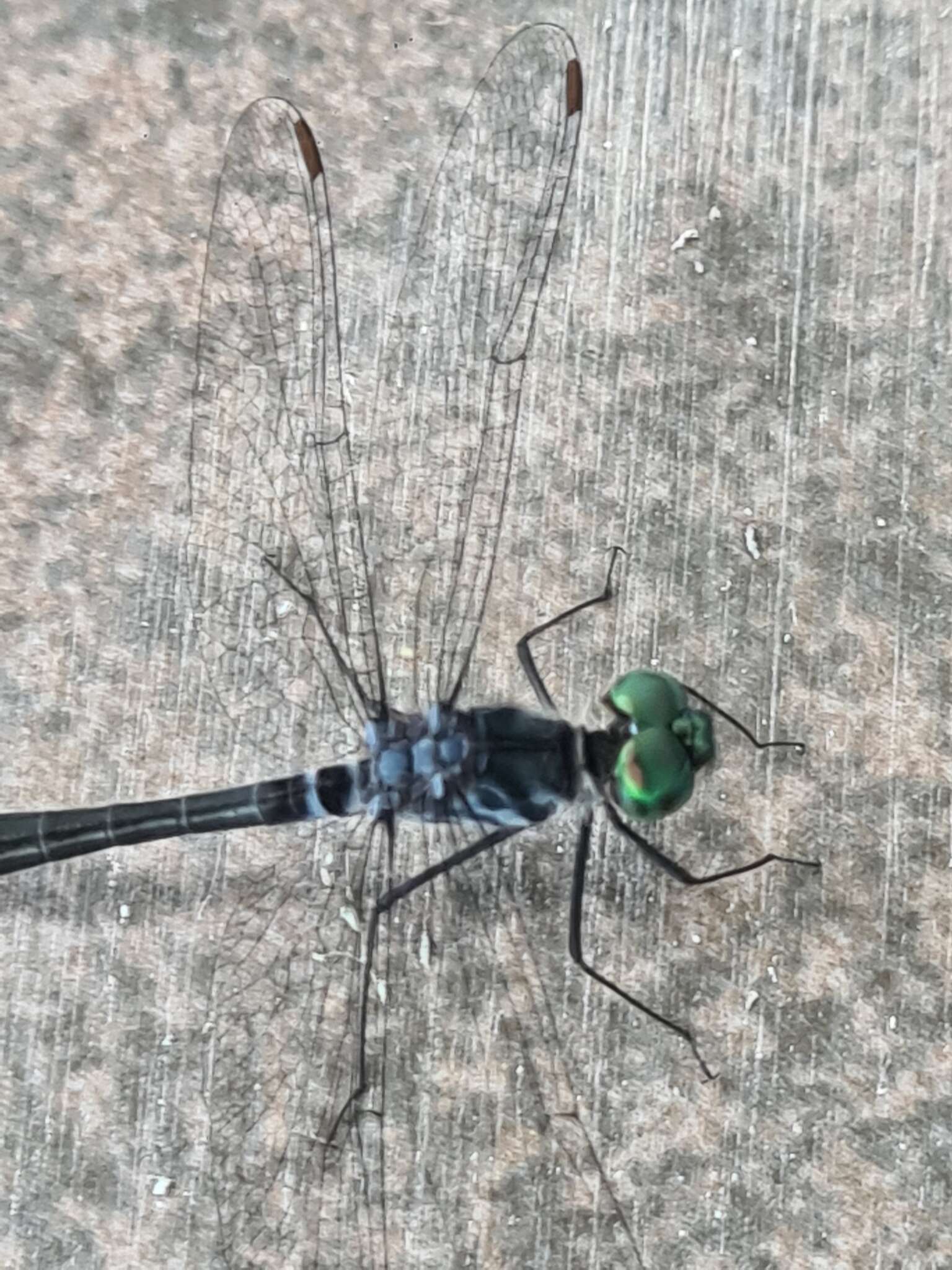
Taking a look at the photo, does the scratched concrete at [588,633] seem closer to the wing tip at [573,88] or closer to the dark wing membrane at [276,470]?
the dark wing membrane at [276,470]

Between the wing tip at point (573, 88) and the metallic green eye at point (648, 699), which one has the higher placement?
the wing tip at point (573, 88)

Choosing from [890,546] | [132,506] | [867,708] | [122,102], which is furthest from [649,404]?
[122,102]

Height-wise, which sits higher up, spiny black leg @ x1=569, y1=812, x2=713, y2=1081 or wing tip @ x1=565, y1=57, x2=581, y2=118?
wing tip @ x1=565, y1=57, x2=581, y2=118

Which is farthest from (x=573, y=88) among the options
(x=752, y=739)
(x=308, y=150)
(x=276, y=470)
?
(x=752, y=739)

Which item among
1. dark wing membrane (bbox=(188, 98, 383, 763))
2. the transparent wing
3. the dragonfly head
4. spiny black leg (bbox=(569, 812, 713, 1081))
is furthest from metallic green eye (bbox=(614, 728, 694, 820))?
dark wing membrane (bbox=(188, 98, 383, 763))

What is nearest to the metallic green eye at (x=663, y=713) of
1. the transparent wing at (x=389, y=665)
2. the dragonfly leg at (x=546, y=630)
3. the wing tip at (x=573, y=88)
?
the dragonfly leg at (x=546, y=630)

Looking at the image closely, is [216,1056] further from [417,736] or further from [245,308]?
[245,308]

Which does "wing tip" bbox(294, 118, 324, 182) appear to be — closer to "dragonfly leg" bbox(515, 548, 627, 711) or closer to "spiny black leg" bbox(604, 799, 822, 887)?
"dragonfly leg" bbox(515, 548, 627, 711)
